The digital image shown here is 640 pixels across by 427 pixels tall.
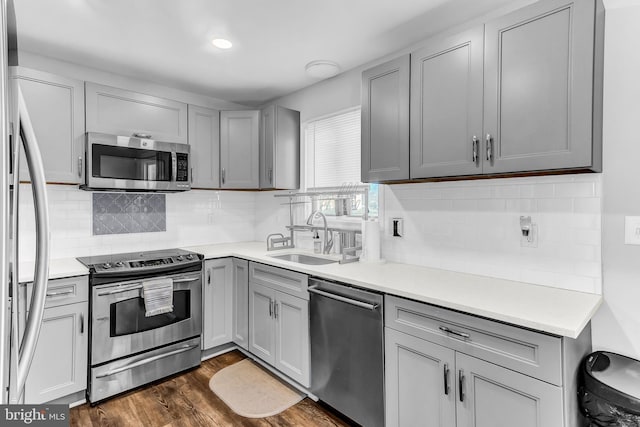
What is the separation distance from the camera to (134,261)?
2.49 metres

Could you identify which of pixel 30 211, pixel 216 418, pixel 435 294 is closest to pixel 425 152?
pixel 435 294

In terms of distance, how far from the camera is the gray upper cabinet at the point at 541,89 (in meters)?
1.43

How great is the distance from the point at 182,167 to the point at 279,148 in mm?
885

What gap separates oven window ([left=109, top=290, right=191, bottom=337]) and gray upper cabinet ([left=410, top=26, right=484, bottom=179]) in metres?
1.98

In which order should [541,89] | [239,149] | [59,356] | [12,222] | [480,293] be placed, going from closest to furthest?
[12,222] → [541,89] → [480,293] → [59,356] → [239,149]

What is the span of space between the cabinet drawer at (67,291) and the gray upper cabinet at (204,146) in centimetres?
122

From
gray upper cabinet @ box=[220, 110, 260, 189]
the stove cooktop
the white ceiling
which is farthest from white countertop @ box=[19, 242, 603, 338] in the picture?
the white ceiling

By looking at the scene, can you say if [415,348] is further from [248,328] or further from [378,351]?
[248,328]

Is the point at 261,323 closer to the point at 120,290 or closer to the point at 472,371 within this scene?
the point at 120,290

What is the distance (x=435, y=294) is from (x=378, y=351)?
0.47m

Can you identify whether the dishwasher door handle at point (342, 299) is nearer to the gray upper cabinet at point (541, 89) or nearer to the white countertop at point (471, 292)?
the white countertop at point (471, 292)

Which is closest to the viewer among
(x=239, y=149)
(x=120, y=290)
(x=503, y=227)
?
(x=503, y=227)

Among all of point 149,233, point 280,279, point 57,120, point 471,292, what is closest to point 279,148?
point 280,279

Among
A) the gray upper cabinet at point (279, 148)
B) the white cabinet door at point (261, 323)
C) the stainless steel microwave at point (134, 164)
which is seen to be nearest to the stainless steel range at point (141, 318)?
the white cabinet door at point (261, 323)
